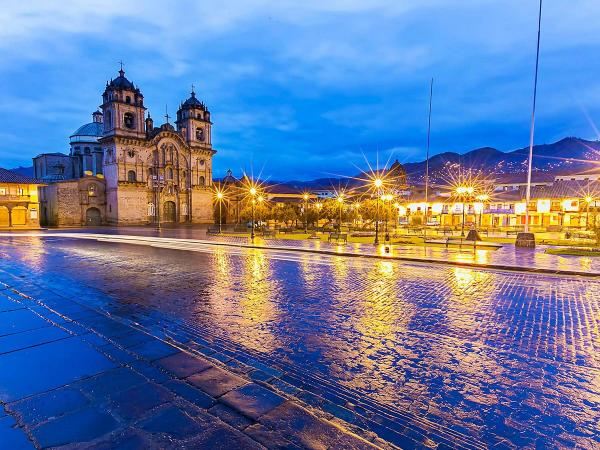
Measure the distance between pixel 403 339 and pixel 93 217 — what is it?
5933cm

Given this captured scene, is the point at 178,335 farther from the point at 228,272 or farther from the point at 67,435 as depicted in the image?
the point at 228,272

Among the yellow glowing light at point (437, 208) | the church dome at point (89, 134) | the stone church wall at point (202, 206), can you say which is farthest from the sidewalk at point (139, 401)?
the church dome at point (89, 134)

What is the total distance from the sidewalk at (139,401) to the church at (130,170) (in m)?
44.3

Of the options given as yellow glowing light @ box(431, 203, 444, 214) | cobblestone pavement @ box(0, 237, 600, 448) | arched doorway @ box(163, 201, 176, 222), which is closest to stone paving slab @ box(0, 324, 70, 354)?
Answer: cobblestone pavement @ box(0, 237, 600, 448)

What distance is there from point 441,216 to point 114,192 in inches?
2057

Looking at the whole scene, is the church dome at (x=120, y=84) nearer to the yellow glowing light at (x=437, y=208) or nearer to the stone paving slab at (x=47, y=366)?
the yellow glowing light at (x=437, y=208)

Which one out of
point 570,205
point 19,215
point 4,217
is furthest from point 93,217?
point 570,205

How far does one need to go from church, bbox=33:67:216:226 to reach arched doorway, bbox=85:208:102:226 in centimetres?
7

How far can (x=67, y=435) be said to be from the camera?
3184 mm

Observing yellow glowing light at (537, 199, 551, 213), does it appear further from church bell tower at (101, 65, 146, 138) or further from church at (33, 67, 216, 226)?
church bell tower at (101, 65, 146, 138)

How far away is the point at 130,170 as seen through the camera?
5459 cm

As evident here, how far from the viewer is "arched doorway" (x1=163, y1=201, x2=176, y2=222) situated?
5928 centimetres

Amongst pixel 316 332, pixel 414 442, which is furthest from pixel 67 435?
pixel 316 332

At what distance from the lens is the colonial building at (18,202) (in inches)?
1854
